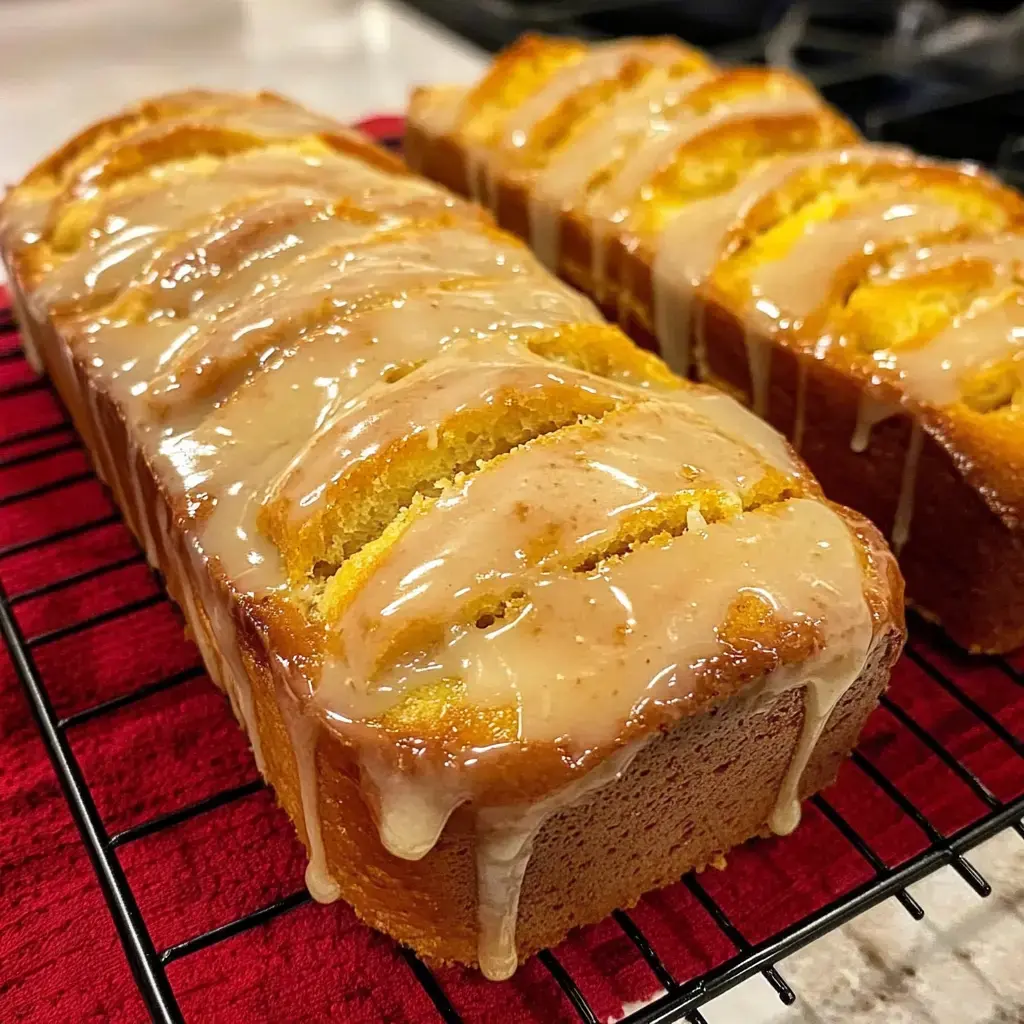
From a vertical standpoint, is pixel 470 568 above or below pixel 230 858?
above

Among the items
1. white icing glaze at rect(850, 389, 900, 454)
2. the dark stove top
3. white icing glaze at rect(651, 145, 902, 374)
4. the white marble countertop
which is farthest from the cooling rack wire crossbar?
the white marble countertop

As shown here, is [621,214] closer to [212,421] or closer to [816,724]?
[212,421]

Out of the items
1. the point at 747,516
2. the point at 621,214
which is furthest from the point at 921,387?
the point at 621,214

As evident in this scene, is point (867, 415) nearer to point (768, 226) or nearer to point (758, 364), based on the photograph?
point (758, 364)

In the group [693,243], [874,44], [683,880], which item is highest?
[693,243]

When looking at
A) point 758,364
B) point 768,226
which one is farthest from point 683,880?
point 768,226

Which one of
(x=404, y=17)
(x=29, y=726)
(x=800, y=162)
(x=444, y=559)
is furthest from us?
(x=404, y=17)
